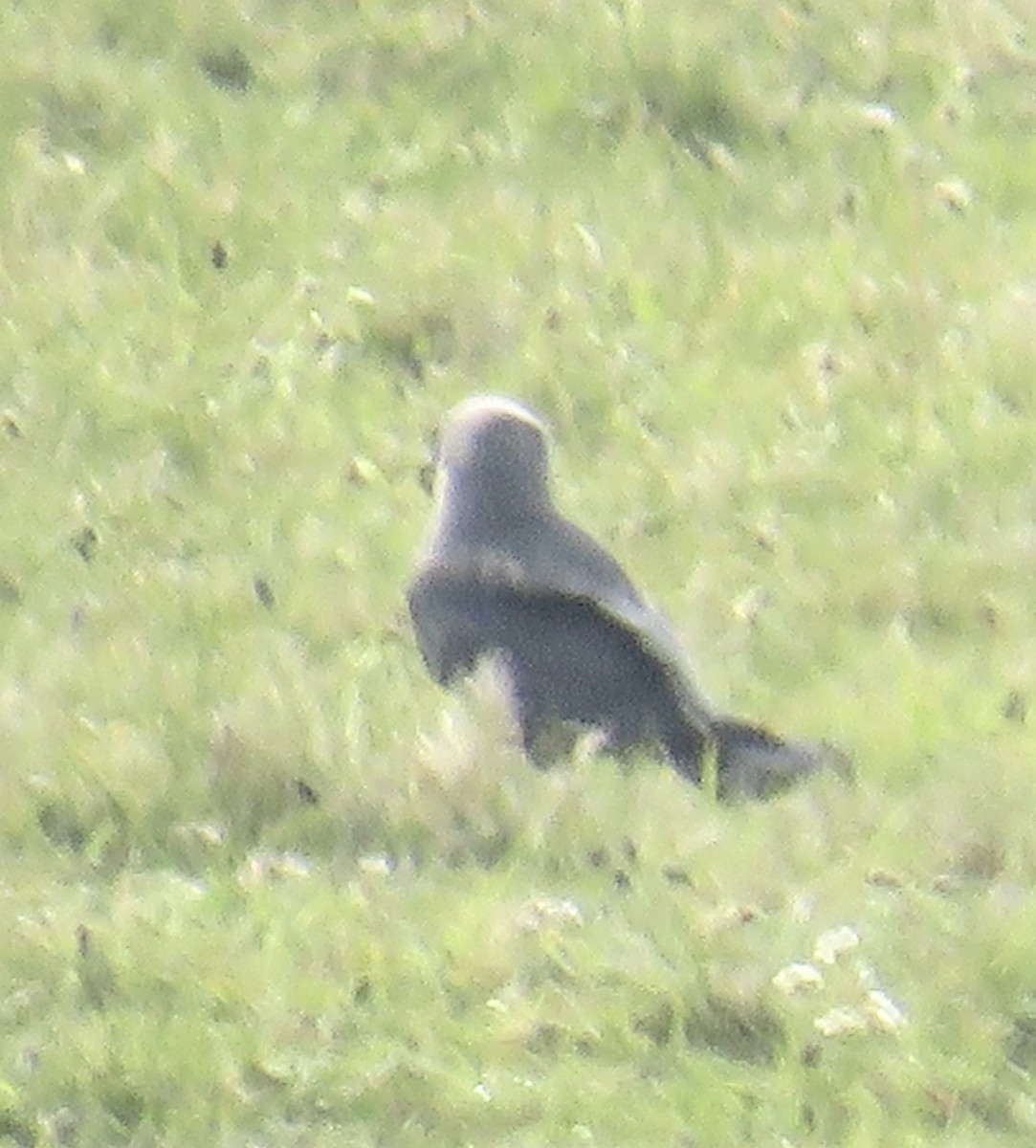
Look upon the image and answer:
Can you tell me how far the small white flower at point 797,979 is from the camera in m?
4.50

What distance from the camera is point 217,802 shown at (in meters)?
5.33

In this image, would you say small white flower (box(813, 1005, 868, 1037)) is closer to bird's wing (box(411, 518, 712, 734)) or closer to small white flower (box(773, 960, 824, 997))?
small white flower (box(773, 960, 824, 997))

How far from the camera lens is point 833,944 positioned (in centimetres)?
459

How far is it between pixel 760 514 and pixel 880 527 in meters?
0.25

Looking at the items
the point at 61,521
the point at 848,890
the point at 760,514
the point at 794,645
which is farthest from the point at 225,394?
the point at 848,890

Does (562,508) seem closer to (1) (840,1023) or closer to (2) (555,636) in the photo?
(2) (555,636)

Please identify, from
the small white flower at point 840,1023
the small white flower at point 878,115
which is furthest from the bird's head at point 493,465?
the small white flower at point 878,115

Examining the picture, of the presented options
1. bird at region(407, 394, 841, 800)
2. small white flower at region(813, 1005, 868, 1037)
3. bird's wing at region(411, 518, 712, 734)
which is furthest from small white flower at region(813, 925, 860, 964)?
bird's wing at region(411, 518, 712, 734)

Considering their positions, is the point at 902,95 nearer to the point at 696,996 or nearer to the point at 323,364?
the point at 323,364

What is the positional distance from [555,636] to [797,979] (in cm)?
137

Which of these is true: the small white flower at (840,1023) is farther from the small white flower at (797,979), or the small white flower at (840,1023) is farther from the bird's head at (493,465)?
the bird's head at (493,465)

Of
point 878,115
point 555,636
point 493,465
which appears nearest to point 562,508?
point 493,465

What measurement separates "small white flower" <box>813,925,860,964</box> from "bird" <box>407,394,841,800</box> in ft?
2.15

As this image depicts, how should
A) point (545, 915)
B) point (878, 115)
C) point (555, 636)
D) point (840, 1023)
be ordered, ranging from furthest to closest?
1. point (878, 115)
2. point (555, 636)
3. point (545, 915)
4. point (840, 1023)
